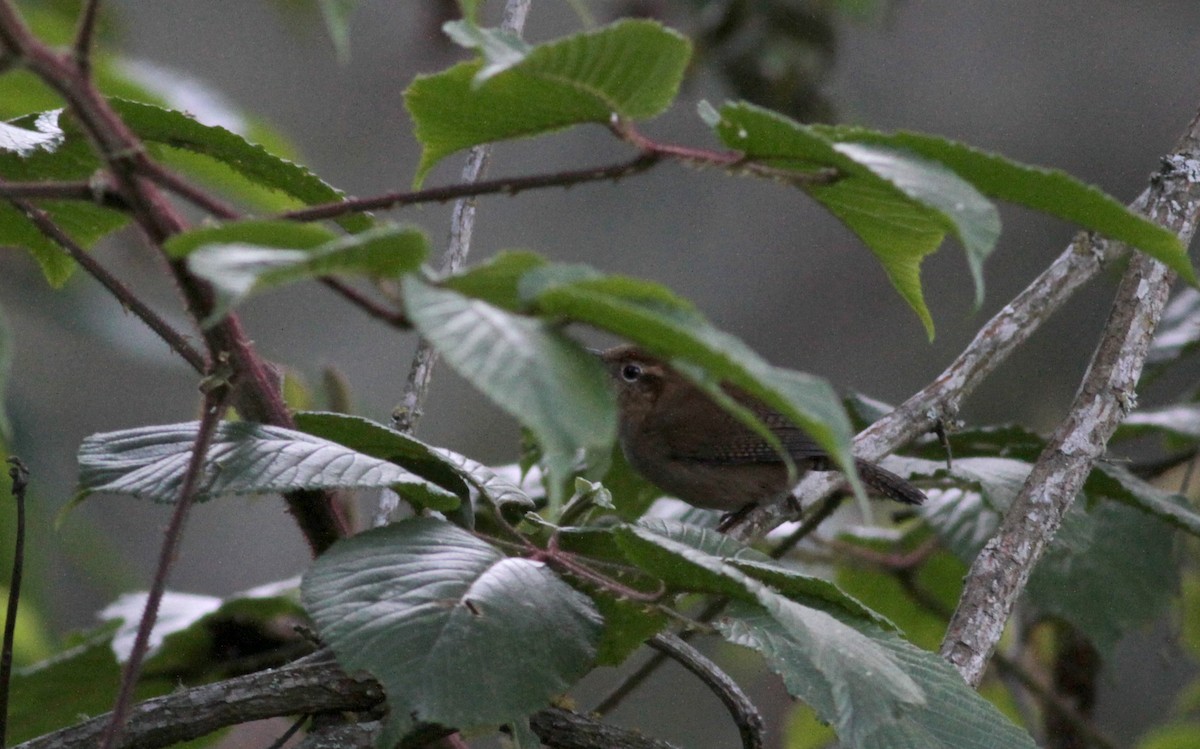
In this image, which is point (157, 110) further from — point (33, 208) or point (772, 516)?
point (772, 516)

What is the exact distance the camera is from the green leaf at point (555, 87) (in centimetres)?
108

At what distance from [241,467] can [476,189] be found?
0.54 meters

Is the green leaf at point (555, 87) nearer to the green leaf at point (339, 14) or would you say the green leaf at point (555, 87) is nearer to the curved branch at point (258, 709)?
the green leaf at point (339, 14)

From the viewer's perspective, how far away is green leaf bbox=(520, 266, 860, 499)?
2.81 ft

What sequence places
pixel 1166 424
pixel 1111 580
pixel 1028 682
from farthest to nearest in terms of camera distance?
pixel 1028 682 < pixel 1166 424 < pixel 1111 580

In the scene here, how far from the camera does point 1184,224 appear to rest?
2.30 metres

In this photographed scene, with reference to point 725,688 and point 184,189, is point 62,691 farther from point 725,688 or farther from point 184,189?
point 184,189

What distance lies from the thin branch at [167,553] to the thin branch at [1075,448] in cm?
117

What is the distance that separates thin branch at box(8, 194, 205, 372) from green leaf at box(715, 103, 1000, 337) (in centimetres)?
82

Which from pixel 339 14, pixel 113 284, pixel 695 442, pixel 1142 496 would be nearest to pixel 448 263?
pixel 113 284

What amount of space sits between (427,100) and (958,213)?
2.07 ft

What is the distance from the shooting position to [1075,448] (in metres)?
2.09

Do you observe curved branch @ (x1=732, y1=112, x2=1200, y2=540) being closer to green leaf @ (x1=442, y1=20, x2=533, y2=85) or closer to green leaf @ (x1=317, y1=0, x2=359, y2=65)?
green leaf @ (x1=442, y1=20, x2=533, y2=85)

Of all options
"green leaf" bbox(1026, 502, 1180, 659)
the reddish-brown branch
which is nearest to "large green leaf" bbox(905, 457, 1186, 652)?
"green leaf" bbox(1026, 502, 1180, 659)
